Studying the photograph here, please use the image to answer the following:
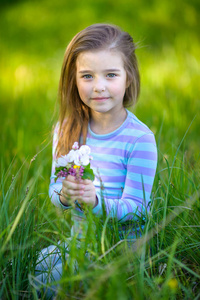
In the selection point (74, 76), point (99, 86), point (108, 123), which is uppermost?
point (74, 76)

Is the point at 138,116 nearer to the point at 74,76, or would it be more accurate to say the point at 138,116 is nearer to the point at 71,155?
the point at 74,76

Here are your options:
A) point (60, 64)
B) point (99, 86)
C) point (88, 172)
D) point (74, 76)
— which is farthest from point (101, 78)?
point (60, 64)

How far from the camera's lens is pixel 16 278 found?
1.44 meters

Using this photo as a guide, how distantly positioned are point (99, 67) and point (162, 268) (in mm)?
853

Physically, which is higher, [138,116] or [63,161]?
[138,116]

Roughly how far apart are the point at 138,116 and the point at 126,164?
4.38ft

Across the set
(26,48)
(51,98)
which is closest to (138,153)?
(51,98)

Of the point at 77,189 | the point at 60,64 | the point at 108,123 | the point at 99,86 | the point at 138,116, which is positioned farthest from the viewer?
the point at 60,64

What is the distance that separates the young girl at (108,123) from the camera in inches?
69.3

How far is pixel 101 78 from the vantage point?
1765mm

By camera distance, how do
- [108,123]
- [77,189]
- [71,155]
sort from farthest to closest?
[108,123]
[77,189]
[71,155]

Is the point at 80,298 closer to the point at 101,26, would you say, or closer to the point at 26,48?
the point at 101,26

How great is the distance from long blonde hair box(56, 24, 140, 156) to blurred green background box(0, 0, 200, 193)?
10 centimetres

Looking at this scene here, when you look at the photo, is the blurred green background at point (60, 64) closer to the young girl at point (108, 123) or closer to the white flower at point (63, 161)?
the young girl at point (108, 123)
